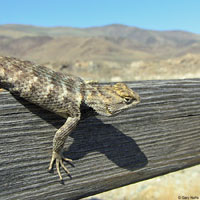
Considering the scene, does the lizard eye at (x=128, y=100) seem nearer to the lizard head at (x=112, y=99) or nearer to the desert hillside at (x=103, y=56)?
the lizard head at (x=112, y=99)

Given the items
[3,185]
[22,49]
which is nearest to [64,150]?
[3,185]

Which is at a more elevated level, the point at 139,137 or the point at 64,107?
the point at 64,107

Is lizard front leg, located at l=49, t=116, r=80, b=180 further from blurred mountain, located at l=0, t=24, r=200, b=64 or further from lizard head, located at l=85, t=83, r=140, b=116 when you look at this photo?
blurred mountain, located at l=0, t=24, r=200, b=64

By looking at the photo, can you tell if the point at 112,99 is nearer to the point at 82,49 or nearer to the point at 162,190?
the point at 162,190

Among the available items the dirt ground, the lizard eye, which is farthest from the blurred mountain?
the lizard eye

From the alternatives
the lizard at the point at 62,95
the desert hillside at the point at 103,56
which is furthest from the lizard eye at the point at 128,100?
the desert hillside at the point at 103,56

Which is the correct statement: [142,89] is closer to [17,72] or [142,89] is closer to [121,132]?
[121,132]

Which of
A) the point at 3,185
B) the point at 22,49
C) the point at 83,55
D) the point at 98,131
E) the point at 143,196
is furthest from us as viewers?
the point at 22,49
